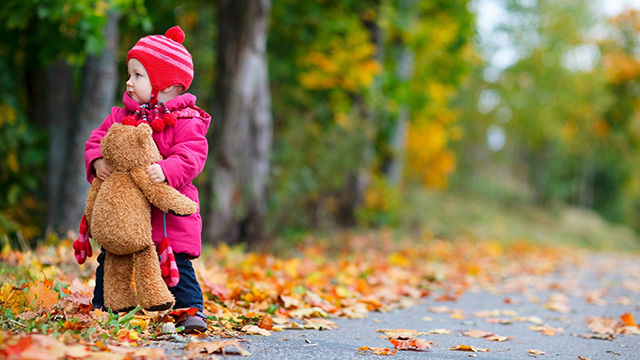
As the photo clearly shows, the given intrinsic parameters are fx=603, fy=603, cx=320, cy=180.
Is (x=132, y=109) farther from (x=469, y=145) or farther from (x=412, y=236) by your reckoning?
(x=469, y=145)

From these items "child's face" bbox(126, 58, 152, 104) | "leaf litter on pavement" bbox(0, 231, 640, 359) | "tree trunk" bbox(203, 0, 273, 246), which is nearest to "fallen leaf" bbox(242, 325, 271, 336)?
"leaf litter on pavement" bbox(0, 231, 640, 359)

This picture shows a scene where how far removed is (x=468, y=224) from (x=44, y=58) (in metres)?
13.1

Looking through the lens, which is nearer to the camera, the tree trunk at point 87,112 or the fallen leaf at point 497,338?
the fallen leaf at point 497,338

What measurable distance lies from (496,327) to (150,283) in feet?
8.62

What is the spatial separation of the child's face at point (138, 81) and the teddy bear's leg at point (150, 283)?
0.84 meters

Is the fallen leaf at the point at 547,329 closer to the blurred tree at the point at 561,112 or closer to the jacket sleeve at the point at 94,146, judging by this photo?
the jacket sleeve at the point at 94,146

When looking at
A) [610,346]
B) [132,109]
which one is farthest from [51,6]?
[610,346]

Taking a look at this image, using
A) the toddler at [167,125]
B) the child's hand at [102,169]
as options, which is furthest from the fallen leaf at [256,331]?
the child's hand at [102,169]

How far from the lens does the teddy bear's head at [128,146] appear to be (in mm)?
3121

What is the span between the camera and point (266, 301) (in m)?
4.30

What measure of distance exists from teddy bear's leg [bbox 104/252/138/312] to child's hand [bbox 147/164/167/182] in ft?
1.66

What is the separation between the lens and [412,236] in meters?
13.2

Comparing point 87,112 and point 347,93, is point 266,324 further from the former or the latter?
point 347,93

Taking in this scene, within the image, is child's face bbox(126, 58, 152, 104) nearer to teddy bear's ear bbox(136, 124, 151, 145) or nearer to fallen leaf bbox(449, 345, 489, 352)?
teddy bear's ear bbox(136, 124, 151, 145)
